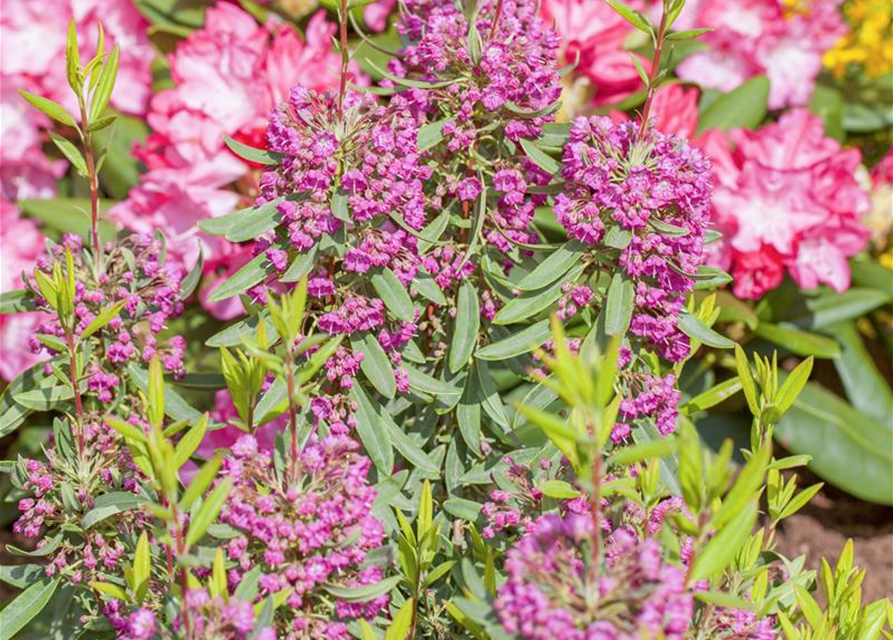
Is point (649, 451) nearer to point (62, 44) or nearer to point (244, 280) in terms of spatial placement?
point (244, 280)

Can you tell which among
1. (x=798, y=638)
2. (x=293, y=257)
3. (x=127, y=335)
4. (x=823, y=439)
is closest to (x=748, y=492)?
(x=798, y=638)

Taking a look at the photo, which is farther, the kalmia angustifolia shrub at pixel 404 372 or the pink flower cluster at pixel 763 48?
the pink flower cluster at pixel 763 48

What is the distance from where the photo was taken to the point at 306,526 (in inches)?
32.1

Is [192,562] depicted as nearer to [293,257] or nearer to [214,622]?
[214,622]

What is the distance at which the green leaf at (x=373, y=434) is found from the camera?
103 centimetres

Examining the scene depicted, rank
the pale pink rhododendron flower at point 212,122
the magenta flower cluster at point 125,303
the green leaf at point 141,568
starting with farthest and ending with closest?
the pale pink rhododendron flower at point 212,122, the magenta flower cluster at point 125,303, the green leaf at point 141,568

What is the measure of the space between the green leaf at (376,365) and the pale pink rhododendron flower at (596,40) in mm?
866

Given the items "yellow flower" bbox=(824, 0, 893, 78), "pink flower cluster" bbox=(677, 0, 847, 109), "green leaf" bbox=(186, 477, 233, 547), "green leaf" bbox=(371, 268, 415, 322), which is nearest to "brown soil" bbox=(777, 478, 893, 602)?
"pink flower cluster" bbox=(677, 0, 847, 109)

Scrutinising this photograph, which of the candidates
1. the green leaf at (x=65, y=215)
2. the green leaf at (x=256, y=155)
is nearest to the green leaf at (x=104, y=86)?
the green leaf at (x=256, y=155)

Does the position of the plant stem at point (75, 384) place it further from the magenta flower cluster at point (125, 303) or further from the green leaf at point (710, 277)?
Answer: the green leaf at point (710, 277)

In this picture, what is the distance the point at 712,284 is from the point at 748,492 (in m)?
0.38

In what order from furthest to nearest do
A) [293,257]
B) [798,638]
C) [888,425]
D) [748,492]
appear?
[888,425], [293,257], [798,638], [748,492]

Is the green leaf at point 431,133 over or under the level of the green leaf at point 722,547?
over

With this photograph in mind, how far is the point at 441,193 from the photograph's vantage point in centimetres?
108
